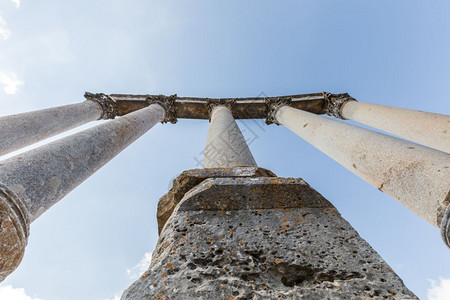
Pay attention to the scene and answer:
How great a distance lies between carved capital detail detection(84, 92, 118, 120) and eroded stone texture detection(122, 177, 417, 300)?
13646 millimetres

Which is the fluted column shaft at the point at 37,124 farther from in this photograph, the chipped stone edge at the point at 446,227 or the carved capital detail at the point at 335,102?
the carved capital detail at the point at 335,102

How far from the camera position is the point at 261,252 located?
2.50m

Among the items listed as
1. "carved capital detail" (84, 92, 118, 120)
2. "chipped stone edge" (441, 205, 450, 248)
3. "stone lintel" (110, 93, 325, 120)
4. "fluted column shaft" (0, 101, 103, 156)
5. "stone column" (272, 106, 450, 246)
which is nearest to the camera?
"chipped stone edge" (441, 205, 450, 248)

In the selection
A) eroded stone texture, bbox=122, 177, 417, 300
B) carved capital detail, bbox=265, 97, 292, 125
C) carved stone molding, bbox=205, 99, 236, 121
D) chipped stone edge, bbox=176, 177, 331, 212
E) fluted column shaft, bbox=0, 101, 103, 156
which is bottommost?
eroded stone texture, bbox=122, 177, 417, 300

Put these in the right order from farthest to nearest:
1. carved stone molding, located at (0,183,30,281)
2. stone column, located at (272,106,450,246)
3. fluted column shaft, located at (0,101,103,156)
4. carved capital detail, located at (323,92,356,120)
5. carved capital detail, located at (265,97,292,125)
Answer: carved capital detail, located at (265,97,292,125)
carved capital detail, located at (323,92,356,120)
fluted column shaft, located at (0,101,103,156)
stone column, located at (272,106,450,246)
carved stone molding, located at (0,183,30,281)

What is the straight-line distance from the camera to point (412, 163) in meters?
5.26

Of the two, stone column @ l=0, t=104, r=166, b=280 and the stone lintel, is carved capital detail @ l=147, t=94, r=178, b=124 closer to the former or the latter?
the stone lintel

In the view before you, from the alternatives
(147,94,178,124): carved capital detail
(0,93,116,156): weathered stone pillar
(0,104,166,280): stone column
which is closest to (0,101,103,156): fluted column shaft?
(0,93,116,156): weathered stone pillar

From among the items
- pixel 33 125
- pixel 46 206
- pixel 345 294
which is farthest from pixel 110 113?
pixel 345 294

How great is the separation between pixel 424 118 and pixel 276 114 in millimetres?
8361

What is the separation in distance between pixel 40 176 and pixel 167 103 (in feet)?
40.2

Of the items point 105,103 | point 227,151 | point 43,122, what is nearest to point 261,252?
point 227,151

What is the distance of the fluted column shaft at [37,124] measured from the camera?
7996mm

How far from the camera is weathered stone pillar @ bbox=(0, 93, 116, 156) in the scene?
26.4 ft
